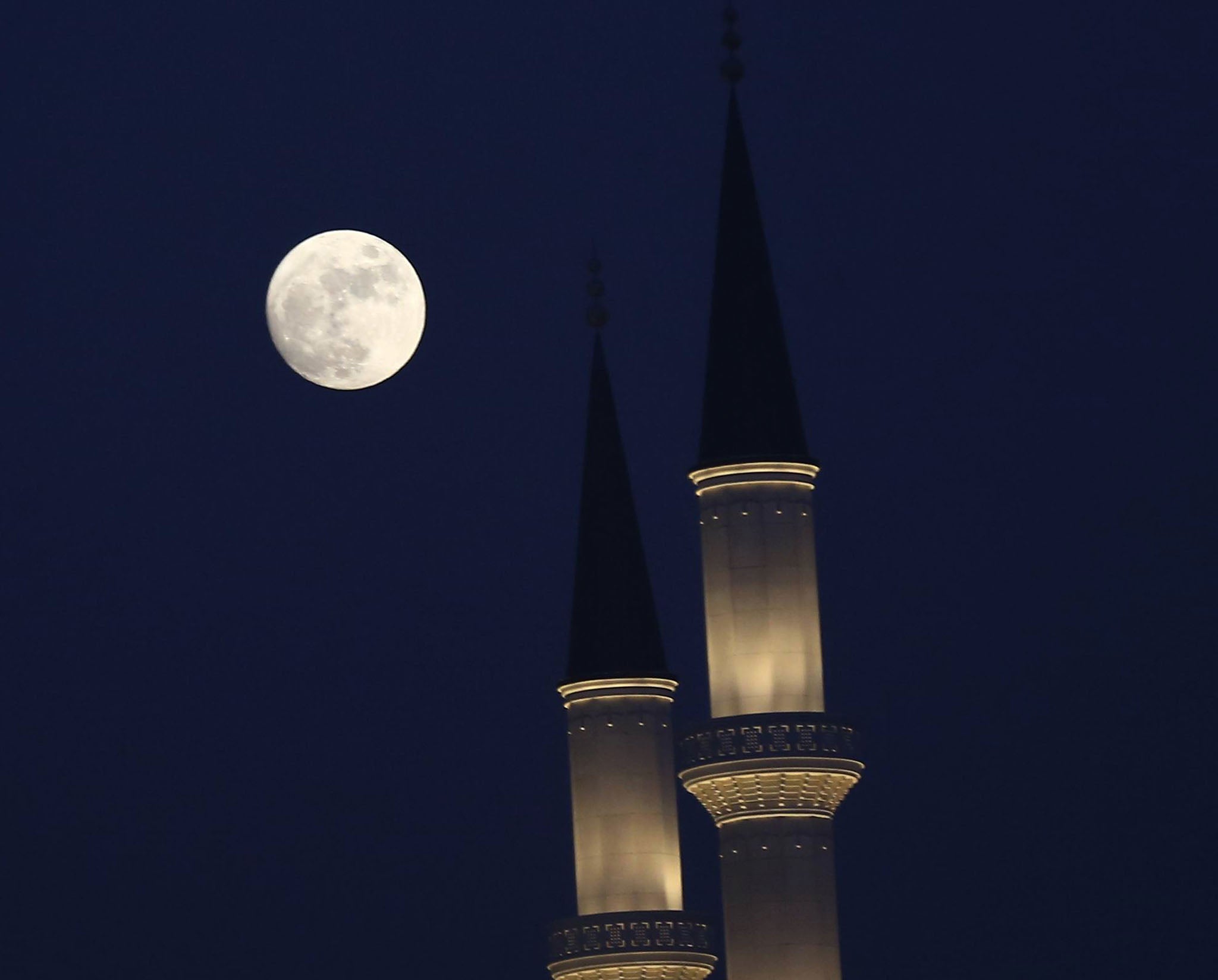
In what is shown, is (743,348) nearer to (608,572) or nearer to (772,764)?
(608,572)

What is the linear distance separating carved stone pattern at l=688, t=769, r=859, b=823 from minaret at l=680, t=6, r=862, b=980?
0.06 feet

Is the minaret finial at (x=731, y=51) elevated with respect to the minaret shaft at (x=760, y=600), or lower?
elevated

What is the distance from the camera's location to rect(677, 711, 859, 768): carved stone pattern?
2544 inches

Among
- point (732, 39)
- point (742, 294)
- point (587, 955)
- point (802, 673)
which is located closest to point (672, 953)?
point (587, 955)

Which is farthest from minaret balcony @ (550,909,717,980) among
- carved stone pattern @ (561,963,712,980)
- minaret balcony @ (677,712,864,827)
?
minaret balcony @ (677,712,864,827)

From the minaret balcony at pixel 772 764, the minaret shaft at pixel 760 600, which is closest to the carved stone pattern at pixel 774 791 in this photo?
the minaret balcony at pixel 772 764

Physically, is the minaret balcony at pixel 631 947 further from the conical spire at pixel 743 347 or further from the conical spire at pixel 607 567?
the conical spire at pixel 743 347

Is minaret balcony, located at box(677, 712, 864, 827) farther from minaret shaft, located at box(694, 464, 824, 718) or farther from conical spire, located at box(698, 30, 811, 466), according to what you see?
conical spire, located at box(698, 30, 811, 466)

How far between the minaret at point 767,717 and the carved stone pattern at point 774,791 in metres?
0.02

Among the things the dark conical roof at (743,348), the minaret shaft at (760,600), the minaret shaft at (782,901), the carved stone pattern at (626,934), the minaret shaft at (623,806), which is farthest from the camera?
the minaret shaft at (623,806)

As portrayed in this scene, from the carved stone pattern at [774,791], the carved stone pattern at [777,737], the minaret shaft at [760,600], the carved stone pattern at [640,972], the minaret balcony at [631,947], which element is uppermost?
the minaret shaft at [760,600]

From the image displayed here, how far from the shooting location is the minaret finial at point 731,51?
2766 inches

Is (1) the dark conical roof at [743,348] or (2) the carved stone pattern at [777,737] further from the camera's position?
(1) the dark conical roof at [743,348]

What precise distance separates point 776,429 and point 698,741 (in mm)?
5583
